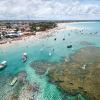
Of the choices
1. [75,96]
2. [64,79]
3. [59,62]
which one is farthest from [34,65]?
[75,96]

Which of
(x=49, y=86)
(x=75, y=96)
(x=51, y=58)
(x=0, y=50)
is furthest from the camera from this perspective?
(x=0, y=50)

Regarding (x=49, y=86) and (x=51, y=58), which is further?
(x=51, y=58)

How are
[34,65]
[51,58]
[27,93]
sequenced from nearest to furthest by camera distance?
[27,93] < [34,65] < [51,58]

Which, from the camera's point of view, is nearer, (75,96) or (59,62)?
(75,96)

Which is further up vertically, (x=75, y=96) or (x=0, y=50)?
(x=75, y=96)

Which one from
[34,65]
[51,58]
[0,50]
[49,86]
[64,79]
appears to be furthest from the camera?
[0,50]

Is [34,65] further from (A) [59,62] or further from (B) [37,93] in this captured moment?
(B) [37,93]

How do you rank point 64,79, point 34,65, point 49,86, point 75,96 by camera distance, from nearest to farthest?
point 75,96, point 49,86, point 64,79, point 34,65

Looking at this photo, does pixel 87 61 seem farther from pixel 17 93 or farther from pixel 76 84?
pixel 17 93

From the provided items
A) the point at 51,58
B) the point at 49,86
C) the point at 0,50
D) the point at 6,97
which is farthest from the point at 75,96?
the point at 0,50
